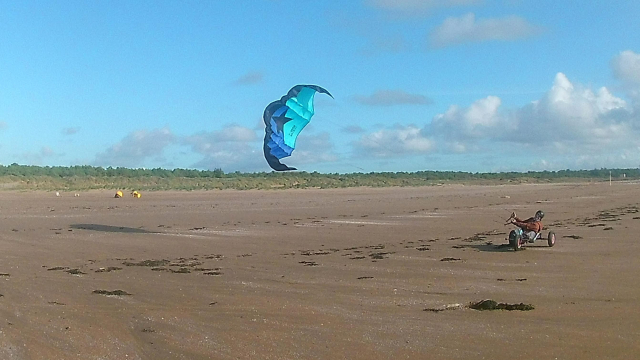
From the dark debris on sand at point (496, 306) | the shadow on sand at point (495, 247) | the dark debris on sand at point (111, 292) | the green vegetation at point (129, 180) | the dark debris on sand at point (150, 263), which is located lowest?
the dark debris on sand at point (111, 292)

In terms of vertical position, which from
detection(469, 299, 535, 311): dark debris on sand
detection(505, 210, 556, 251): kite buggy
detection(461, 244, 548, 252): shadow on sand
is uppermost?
detection(505, 210, 556, 251): kite buggy

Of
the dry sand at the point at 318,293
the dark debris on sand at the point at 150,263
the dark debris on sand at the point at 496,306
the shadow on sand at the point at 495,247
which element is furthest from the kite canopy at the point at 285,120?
the dark debris on sand at the point at 496,306

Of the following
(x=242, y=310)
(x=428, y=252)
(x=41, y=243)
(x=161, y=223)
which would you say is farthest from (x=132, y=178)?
(x=242, y=310)

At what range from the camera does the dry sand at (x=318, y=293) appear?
21.5ft

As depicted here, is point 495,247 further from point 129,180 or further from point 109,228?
point 129,180

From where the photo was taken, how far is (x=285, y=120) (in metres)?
17.5

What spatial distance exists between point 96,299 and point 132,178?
57898mm

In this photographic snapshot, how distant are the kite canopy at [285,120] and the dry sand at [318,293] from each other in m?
2.26


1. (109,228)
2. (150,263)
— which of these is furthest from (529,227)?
(109,228)

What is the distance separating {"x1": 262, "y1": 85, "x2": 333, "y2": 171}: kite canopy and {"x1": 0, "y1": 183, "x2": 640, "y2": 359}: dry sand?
7.43ft

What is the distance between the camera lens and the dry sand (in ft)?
21.5

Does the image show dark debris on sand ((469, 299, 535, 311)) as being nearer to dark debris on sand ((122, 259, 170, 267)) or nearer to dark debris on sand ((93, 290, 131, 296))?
dark debris on sand ((93, 290, 131, 296))

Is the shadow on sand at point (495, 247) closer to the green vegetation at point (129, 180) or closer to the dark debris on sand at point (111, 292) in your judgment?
the dark debris on sand at point (111, 292)

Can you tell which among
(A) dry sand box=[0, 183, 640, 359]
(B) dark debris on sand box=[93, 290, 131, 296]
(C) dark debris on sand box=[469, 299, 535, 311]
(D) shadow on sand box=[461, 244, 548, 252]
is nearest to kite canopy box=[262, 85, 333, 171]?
(A) dry sand box=[0, 183, 640, 359]
